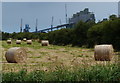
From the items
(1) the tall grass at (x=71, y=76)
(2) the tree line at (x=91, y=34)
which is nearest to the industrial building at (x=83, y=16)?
(2) the tree line at (x=91, y=34)

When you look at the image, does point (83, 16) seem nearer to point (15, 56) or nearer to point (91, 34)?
point (91, 34)

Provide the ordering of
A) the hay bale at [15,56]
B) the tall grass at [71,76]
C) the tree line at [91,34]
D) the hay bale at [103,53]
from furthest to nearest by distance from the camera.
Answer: the tree line at [91,34]
the hay bale at [103,53]
the hay bale at [15,56]
the tall grass at [71,76]

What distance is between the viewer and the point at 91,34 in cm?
3534

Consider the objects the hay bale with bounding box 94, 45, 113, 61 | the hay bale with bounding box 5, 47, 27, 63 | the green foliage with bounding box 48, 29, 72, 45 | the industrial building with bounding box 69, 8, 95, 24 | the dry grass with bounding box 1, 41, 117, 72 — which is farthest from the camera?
the industrial building with bounding box 69, 8, 95, 24

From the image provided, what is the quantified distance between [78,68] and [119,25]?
864 inches

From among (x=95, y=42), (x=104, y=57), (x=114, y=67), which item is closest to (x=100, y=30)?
(x=95, y=42)

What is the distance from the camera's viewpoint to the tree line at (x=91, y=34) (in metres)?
28.6

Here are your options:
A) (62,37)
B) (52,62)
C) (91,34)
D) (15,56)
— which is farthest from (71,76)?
(62,37)

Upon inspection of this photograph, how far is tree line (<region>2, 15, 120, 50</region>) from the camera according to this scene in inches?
1127

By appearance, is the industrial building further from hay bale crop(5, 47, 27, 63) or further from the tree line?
hay bale crop(5, 47, 27, 63)

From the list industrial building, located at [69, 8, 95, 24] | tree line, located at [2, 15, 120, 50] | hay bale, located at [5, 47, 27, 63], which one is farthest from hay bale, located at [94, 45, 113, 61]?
industrial building, located at [69, 8, 95, 24]

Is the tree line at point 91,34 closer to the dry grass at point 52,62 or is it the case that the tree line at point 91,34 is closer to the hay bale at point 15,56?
the dry grass at point 52,62

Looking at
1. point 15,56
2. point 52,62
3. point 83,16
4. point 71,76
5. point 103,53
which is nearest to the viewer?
point 71,76

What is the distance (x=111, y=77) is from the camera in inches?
239
